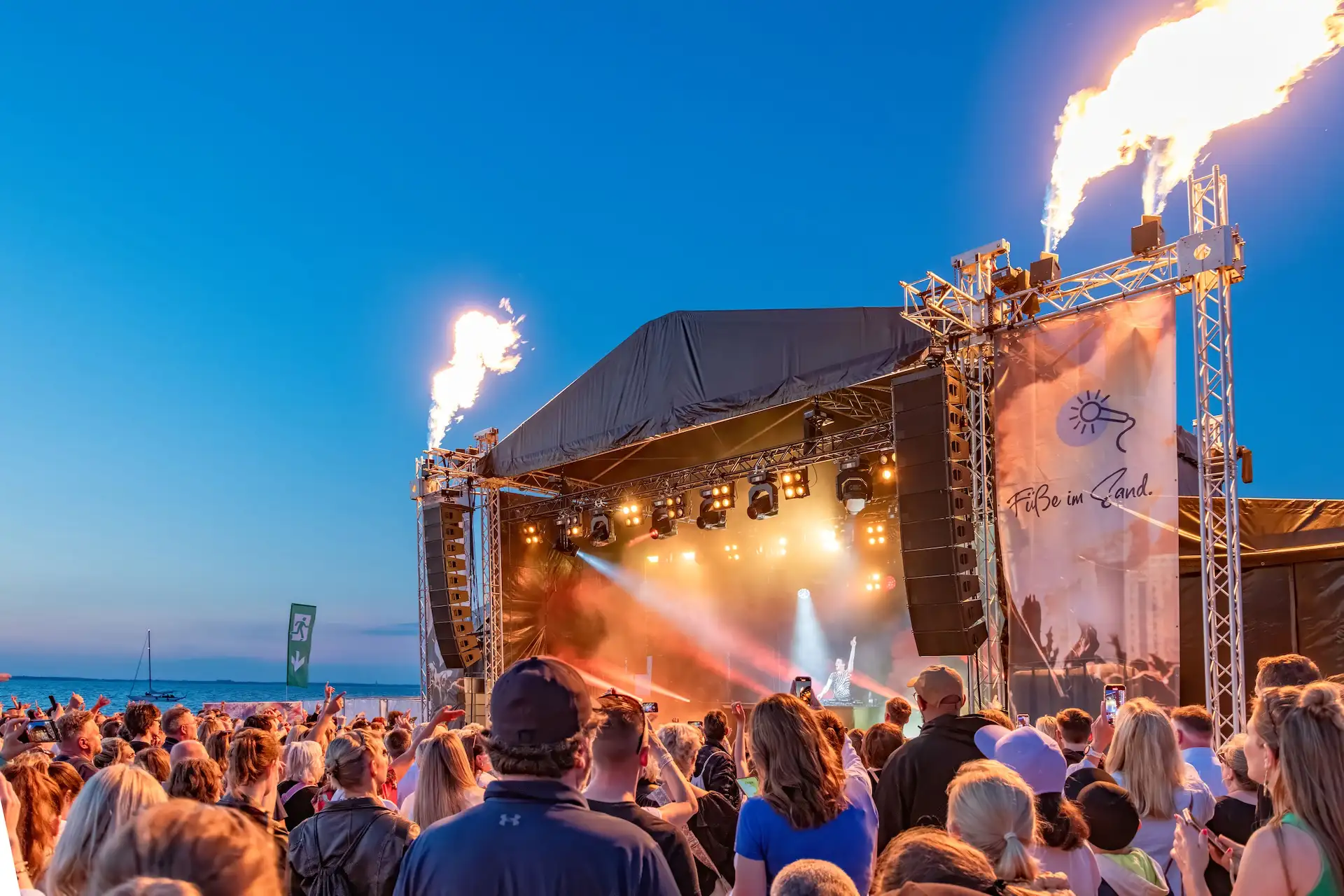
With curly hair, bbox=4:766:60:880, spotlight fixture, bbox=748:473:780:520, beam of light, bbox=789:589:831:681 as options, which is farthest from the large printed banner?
beam of light, bbox=789:589:831:681

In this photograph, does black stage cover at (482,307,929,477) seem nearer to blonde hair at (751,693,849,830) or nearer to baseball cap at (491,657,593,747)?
blonde hair at (751,693,849,830)

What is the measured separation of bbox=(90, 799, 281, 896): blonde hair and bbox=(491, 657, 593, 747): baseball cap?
49 cm

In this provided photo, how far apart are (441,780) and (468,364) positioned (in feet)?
39.4

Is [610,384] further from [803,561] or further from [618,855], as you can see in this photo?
[618,855]

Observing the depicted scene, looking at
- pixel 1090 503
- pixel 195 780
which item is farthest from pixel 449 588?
pixel 195 780

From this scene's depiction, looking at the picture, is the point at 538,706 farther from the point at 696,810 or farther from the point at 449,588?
the point at 449,588

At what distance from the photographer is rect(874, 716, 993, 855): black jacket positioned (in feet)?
11.2

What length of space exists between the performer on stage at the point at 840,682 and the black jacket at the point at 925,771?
13.6 m

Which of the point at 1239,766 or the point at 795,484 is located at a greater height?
the point at 795,484

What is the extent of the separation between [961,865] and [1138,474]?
7834 millimetres

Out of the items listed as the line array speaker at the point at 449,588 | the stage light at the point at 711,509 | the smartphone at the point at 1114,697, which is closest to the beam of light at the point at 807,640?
the stage light at the point at 711,509

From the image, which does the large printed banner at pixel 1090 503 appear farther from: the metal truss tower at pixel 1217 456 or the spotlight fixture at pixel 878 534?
the spotlight fixture at pixel 878 534

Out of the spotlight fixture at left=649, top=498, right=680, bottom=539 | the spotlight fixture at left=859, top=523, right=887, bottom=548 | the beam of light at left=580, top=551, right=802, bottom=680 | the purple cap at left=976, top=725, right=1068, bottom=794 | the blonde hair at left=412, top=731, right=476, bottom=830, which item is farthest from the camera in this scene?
the beam of light at left=580, top=551, right=802, bottom=680

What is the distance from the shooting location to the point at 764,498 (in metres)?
12.5
